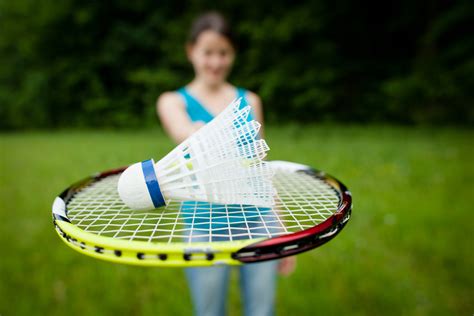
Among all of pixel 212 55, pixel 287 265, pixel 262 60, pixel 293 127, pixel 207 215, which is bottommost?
pixel 293 127

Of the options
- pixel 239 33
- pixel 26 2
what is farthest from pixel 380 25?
pixel 26 2

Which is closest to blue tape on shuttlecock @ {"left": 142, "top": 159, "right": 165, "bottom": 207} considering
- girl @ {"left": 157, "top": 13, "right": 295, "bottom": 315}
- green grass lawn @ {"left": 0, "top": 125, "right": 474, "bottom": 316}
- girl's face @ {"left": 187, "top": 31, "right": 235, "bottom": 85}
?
girl @ {"left": 157, "top": 13, "right": 295, "bottom": 315}

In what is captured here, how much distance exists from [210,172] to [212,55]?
879 mm

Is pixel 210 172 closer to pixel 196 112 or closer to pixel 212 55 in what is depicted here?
pixel 196 112

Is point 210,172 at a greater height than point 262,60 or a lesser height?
greater

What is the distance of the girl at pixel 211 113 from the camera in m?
1.24

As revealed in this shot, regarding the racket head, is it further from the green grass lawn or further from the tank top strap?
the green grass lawn

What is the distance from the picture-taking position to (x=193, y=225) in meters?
0.88

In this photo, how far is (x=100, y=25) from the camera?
12.1m

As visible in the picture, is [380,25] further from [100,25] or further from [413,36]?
[100,25]

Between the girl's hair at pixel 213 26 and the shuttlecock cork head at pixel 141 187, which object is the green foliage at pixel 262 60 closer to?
the girl's hair at pixel 213 26

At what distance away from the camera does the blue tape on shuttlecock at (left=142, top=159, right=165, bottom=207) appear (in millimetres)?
772

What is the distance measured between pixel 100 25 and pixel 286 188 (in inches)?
503

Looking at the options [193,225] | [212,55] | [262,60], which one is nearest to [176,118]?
[212,55]
